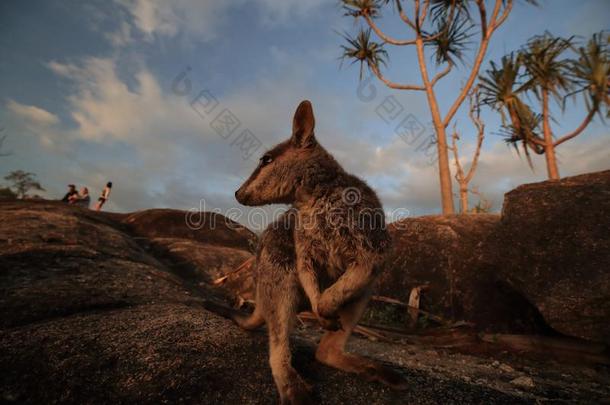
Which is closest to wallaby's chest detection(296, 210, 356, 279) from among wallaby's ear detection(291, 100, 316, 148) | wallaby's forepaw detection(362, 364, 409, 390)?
wallaby's forepaw detection(362, 364, 409, 390)

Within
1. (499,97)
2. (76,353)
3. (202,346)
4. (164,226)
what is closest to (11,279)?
(76,353)

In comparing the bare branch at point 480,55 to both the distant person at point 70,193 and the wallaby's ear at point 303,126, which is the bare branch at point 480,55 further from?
the distant person at point 70,193

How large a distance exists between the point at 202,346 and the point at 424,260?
6.27m

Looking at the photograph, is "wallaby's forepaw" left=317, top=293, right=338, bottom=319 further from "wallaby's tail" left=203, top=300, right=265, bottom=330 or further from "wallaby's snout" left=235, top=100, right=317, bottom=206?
"wallaby's snout" left=235, top=100, right=317, bottom=206

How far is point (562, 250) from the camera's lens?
17.1 feet

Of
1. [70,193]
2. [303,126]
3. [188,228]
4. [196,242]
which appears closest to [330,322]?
[303,126]

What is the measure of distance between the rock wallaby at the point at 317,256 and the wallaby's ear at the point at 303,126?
0.01 metres

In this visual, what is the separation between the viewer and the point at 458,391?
8.63 ft

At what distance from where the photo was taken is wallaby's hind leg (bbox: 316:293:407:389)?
2.49 m

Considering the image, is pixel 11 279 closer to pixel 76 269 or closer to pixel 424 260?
pixel 76 269

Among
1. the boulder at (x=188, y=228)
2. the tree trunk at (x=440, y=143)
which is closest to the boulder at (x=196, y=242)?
the boulder at (x=188, y=228)

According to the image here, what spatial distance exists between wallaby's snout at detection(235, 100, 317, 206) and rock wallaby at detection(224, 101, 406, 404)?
11mm

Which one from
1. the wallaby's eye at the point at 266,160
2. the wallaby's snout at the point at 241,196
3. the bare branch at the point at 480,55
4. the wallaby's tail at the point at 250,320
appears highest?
the bare branch at the point at 480,55

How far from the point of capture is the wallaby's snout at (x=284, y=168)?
10.5ft
